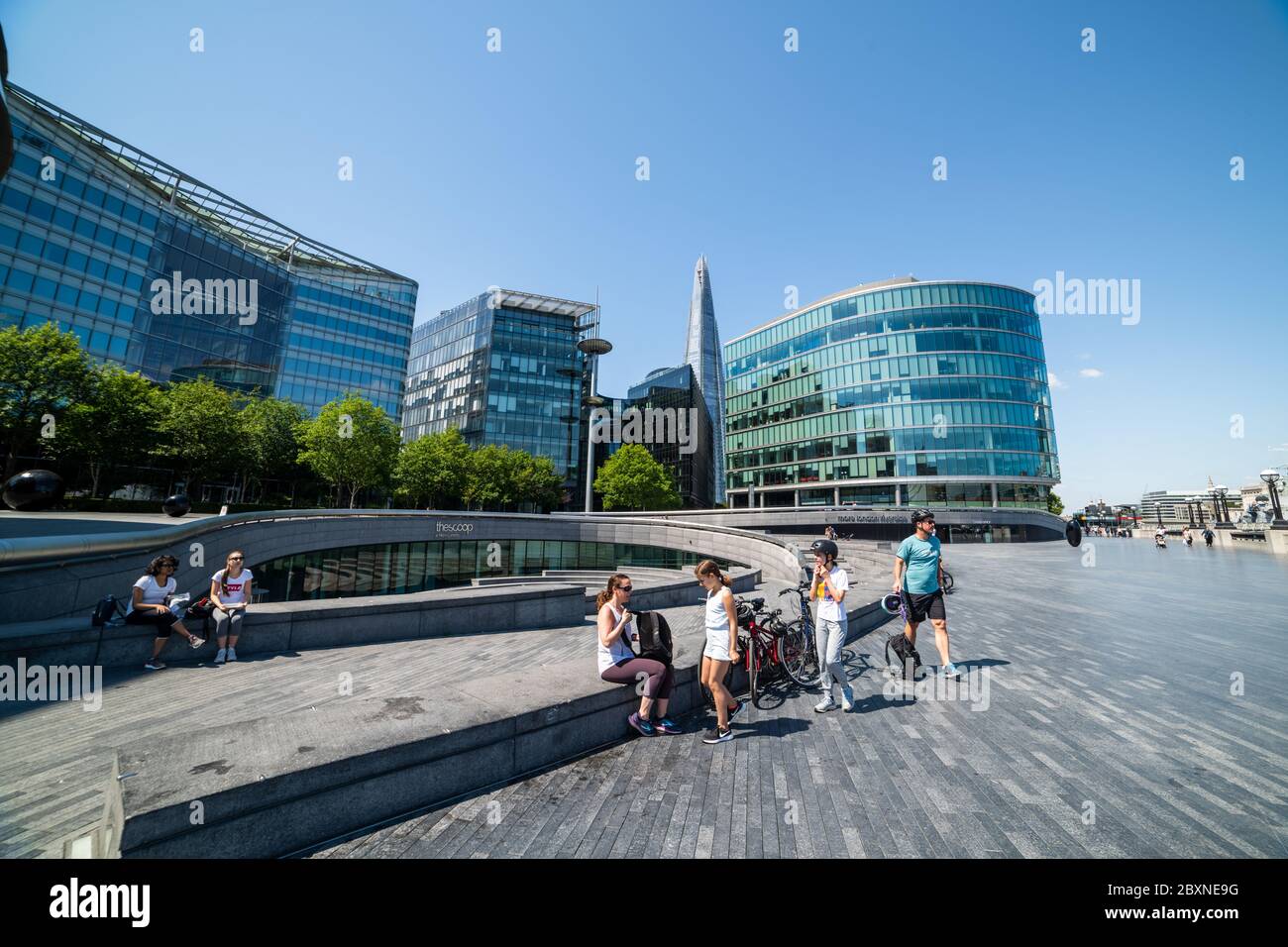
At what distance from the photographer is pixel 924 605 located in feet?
23.2

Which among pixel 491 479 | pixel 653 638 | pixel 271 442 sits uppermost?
pixel 271 442

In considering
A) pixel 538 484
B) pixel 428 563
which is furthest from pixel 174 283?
pixel 428 563

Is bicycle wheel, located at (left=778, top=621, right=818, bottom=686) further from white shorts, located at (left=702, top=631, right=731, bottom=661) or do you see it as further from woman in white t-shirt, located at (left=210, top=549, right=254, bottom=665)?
woman in white t-shirt, located at (left=210, top=549, right=254, bottom=665)

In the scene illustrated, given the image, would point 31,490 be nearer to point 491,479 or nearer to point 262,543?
point 262,543

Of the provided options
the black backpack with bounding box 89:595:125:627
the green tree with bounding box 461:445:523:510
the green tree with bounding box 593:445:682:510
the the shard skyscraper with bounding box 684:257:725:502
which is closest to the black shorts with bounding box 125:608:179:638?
the black backpack with bounding box 89:595:125:627

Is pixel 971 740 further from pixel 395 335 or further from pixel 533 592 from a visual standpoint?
pixel 395 335

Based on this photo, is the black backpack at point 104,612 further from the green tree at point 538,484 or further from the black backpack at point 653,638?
the green tree at point 538,484

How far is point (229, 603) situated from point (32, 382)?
92.7ft

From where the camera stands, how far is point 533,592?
35.6ft

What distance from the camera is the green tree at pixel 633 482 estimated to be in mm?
55344

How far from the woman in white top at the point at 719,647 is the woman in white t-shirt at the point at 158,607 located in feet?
25.7

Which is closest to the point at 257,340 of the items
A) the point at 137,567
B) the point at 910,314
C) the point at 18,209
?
the point at 18,209

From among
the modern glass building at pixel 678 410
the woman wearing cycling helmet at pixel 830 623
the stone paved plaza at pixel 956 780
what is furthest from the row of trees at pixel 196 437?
the modern glass building at pixel 678 410

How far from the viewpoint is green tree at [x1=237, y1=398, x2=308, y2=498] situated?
3625cm
